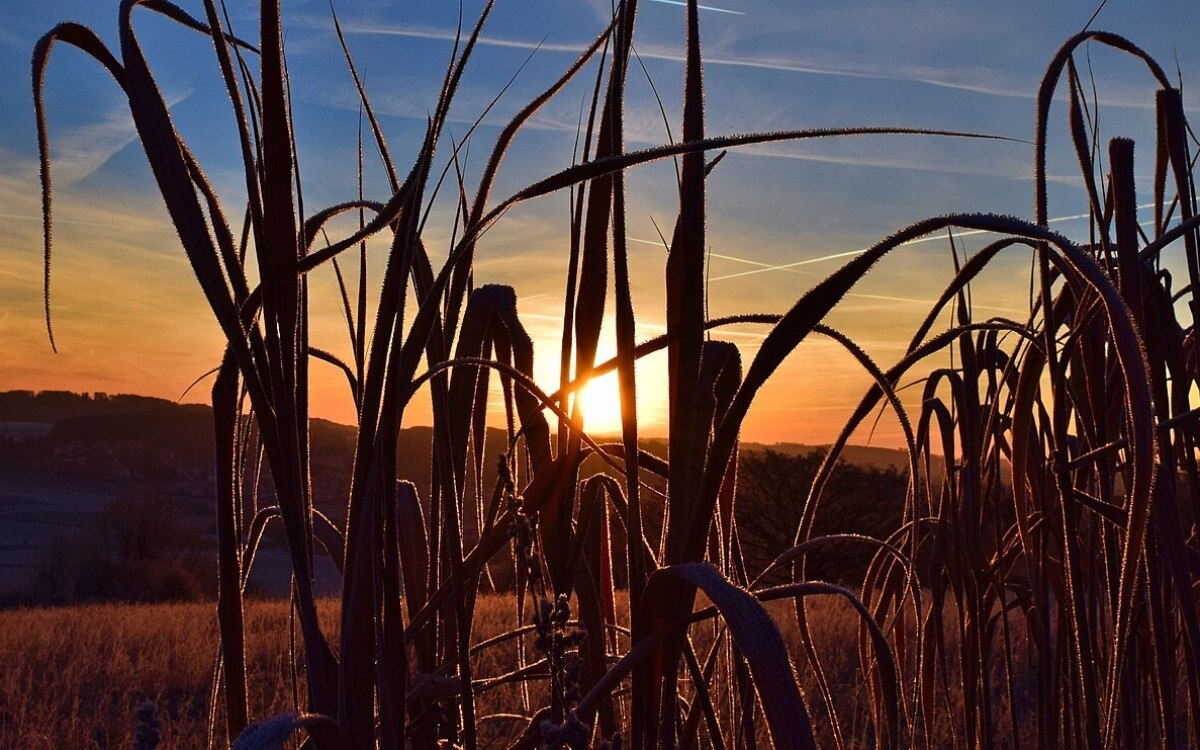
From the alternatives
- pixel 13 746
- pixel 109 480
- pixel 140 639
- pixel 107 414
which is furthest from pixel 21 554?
pixel 13 746

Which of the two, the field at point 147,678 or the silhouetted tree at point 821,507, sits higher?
the silhouetted tree at point 821,507

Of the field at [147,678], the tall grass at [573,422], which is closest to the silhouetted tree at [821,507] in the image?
the field at [147,678]

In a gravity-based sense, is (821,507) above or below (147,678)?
above

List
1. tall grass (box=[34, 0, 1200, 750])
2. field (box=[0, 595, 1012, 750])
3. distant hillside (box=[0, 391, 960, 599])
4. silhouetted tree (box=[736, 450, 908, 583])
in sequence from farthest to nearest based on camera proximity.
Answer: distant hillside (box=[0, 391, 960, 599]), silhouetted tree (box=[736, 450, 908, 583]), field (box=[0, 595, 1012, 750]), tall grass (box=[34, 0, 1200, 750])

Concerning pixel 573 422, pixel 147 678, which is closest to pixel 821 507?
pixel 147 678

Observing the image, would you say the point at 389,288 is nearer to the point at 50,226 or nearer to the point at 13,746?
the point at 50,226

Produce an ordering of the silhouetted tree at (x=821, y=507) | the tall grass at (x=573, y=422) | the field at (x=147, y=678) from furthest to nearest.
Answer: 1. the silhouetted tree at (x=821, y=507)
2. the field at (x=147, y=678)
3. the tall grass at (x=573, y=422)

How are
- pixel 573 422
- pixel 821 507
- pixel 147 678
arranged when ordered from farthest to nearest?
1. pixel 821 507
2. pixel 147 678
3. pixel 573 422

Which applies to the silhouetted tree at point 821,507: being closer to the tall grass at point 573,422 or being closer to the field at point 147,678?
the field at point 147,678

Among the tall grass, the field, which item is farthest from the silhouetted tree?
the tall grass

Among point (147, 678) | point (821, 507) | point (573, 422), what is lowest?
point (147, 678)

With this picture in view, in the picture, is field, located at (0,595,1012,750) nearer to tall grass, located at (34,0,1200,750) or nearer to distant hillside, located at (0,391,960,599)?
tall grass, located at (34,0,1200,750)

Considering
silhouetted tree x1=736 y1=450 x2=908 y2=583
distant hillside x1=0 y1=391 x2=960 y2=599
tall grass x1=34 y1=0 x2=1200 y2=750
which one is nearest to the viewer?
tall grass x1=34 y1=0 x2=1200 y2=750

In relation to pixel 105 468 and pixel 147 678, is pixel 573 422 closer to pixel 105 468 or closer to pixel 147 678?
pixel 147 678
